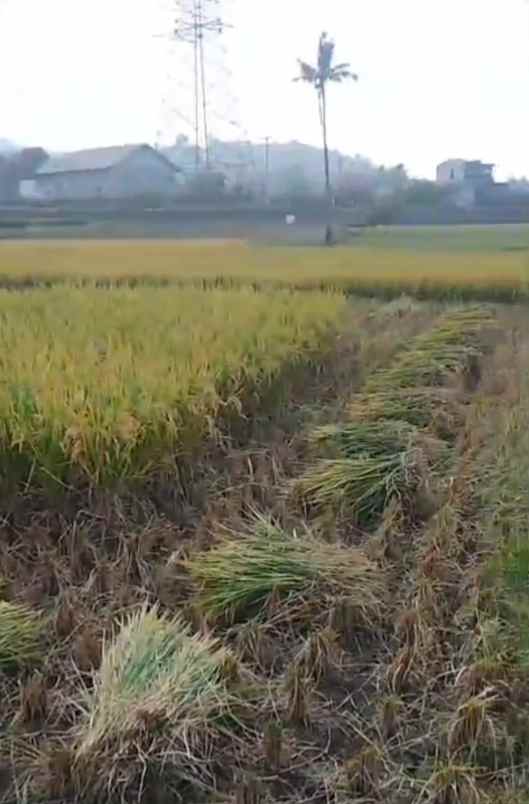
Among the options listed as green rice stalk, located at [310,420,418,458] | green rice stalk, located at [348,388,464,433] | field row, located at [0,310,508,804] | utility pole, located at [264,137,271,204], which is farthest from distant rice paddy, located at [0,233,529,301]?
field row, located at [0,310,508,804]

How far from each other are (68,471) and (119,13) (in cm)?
492

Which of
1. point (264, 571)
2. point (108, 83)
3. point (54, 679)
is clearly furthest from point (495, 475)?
point (108, 83)

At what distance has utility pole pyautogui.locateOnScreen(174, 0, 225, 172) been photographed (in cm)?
638

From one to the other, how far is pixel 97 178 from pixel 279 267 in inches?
67.3

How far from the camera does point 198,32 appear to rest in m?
6.43

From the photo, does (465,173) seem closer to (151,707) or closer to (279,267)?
(279,267)

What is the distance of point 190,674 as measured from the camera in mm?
1487

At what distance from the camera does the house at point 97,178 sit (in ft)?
22.2

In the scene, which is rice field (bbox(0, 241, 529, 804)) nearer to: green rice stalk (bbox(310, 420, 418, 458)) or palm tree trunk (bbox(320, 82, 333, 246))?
green rice stalk (bbox(310, 420, 418, 458))

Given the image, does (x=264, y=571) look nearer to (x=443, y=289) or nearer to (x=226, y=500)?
(x=226, y=500)

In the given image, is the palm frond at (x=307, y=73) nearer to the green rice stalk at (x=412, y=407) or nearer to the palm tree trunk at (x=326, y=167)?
the palm tree trunk at (x=326, y=167)

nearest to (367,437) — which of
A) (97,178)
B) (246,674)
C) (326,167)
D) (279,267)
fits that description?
(246,674)

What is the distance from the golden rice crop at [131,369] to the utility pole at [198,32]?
234 centimetres

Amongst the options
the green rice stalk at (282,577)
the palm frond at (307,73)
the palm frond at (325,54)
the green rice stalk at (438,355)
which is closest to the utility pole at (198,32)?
the palm frond at (307,73)
